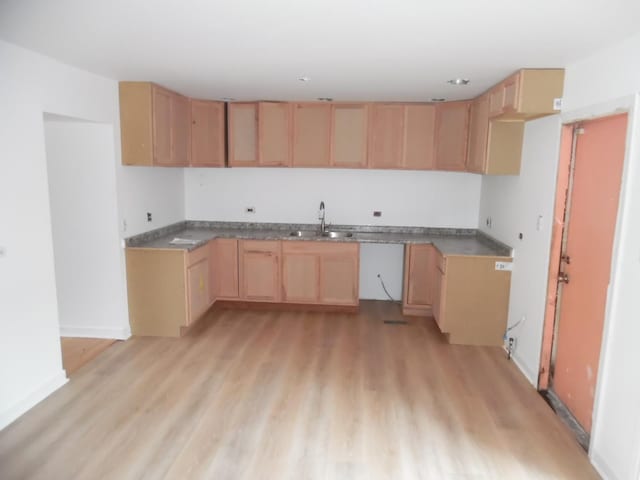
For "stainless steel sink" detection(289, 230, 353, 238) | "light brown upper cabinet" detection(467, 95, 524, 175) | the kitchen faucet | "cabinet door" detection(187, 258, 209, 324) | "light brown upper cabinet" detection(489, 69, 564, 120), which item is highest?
"light brown upper cabinet" detection(489, 69, 564, 120)

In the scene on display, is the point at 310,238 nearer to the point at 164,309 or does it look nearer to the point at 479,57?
the point at 164,309

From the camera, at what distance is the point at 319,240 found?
4895 mm

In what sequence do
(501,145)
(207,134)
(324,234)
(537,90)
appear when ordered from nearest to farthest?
(537,90)
(501,145)
(207,134)
(324,234)

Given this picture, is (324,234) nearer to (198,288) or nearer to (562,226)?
(198,288)

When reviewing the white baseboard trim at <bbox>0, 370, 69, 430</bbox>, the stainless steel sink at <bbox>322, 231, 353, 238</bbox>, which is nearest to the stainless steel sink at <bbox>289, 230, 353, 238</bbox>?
the stainless steel sink at <bbox>322, 231, 353, 238</bbox>

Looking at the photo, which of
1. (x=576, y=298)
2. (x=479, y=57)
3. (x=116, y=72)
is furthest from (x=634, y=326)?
(x=116, y=72)

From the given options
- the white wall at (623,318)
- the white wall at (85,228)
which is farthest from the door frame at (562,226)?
the white wall at (85,228)

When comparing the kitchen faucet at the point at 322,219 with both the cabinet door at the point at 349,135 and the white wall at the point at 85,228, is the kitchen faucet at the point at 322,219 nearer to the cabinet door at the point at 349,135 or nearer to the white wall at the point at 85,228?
the cabinet door at the point at 349,135

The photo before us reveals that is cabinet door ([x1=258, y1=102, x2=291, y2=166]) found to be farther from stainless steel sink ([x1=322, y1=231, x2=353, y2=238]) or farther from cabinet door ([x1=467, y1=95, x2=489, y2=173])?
cabinet door ([x1=467, y1=95, x2=489, y2=173])

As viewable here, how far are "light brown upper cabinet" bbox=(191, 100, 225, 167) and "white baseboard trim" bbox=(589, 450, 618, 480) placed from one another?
14.4 ft

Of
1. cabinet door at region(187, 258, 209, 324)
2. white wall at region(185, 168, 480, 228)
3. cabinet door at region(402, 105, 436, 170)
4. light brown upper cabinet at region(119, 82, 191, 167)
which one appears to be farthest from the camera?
white wall at region(185, 168, 480, 228)

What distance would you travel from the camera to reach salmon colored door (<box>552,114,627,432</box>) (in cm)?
263

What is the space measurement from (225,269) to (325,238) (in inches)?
47.8

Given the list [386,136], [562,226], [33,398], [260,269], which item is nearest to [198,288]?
[260,269]
